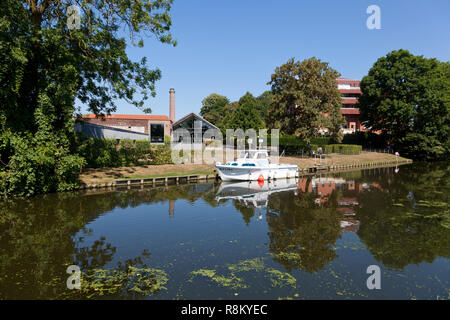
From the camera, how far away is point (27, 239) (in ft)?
34.5

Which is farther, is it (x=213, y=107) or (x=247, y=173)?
(x=213, y=107)

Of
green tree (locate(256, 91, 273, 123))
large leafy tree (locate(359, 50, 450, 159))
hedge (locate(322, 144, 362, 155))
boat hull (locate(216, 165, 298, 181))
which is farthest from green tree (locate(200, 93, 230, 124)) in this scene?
boat hull (locate(216, 165, 298, 181))

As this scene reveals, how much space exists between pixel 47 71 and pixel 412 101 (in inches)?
2164

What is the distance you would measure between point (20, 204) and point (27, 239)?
6.39m

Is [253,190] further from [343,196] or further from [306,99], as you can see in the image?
[306,99]

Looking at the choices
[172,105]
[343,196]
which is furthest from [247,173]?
[172,105]

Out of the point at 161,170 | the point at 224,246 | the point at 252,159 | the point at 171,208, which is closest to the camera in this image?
the point at 224,246

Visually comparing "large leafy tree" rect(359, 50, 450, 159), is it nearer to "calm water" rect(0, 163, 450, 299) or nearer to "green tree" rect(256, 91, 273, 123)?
"green tree" rect(256, 91, 273, 123)

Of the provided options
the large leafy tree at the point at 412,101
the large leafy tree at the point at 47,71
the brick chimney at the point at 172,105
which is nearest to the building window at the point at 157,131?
the brick chimney at the point at 172,105

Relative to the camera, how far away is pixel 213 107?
95125 millimetres

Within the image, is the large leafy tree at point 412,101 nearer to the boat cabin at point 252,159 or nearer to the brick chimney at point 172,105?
the boat cabin at point 252,159

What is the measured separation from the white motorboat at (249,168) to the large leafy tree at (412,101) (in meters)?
36.3

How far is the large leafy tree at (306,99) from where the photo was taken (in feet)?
127
